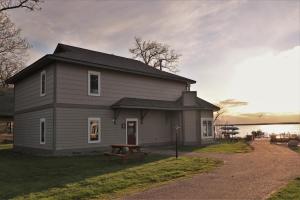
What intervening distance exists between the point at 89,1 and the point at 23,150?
41.5 feet

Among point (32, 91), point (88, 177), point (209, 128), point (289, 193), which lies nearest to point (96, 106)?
point (32, 91)

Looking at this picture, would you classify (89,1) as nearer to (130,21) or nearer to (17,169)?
(130,21)

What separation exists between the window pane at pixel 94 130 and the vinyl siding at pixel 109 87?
1.24 m

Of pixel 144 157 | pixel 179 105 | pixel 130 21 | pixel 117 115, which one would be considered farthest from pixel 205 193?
pixel 179 105

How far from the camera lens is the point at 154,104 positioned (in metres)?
24.5

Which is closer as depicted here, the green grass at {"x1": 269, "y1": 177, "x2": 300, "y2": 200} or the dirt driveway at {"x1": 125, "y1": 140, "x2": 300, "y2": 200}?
the green grass at {"x1": 269, "y1": 177, "x2": 300, "y2": 200}

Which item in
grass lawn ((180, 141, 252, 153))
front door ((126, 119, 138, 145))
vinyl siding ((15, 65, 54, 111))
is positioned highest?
vinyl siding ((15, 65, 54, 111))

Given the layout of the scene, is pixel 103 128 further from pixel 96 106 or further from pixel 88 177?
pixel 88 177

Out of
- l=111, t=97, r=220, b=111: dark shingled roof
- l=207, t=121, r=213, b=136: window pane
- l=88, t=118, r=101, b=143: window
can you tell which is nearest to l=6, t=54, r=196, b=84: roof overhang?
l=111, t=97, r=220, b=111: dark shingled roof

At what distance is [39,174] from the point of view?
1261cm

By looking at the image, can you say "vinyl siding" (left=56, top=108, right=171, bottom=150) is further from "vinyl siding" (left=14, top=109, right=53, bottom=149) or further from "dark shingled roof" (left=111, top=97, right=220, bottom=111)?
"dark shingled roof" (left=111, top=97, right=220, bottom=111)

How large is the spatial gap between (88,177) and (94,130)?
984 centimetres

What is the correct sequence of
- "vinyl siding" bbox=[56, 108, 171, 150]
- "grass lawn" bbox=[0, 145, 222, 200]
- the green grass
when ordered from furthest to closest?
"vinyl siding" bbox=[56, 108, 171, 150] → "grass lawn" bbox=[0, 145, 222, 200] → the green grass

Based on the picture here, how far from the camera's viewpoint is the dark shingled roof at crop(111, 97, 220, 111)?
73.0 feet
